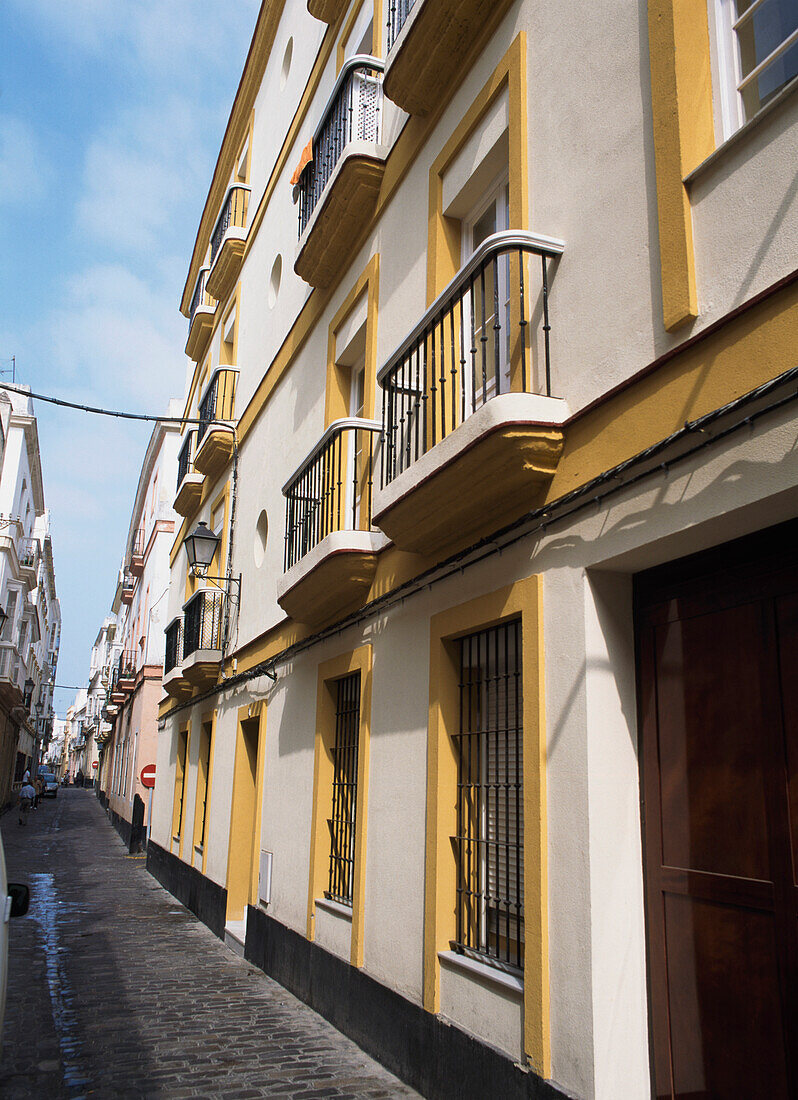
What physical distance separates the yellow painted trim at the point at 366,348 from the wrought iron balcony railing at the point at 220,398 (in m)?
5.64

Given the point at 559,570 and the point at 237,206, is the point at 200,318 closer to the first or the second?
the point at 237,206

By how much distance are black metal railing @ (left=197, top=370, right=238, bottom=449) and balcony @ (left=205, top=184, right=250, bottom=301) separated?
1.91 meters

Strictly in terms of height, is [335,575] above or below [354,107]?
below

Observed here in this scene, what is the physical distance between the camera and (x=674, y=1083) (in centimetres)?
382

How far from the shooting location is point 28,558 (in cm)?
3662

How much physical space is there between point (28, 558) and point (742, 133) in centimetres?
3685

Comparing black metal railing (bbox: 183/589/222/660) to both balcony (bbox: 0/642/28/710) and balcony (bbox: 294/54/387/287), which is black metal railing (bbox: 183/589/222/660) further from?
balcony (bbox: 0/642/28/710)

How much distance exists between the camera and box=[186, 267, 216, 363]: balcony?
55.9 ft

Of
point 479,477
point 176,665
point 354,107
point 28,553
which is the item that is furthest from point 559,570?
point 28,553

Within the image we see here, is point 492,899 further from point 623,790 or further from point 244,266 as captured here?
point 244,266

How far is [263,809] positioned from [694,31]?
8106 millimetres

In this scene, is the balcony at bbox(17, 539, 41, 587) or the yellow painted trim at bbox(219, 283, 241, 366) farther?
the balcony at bbox(17, 539, 41, 587)

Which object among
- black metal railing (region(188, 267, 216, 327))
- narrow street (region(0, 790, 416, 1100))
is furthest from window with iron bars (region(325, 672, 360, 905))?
black metal railing (region(188, 267, 216, 327))

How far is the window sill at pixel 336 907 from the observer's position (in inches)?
277
